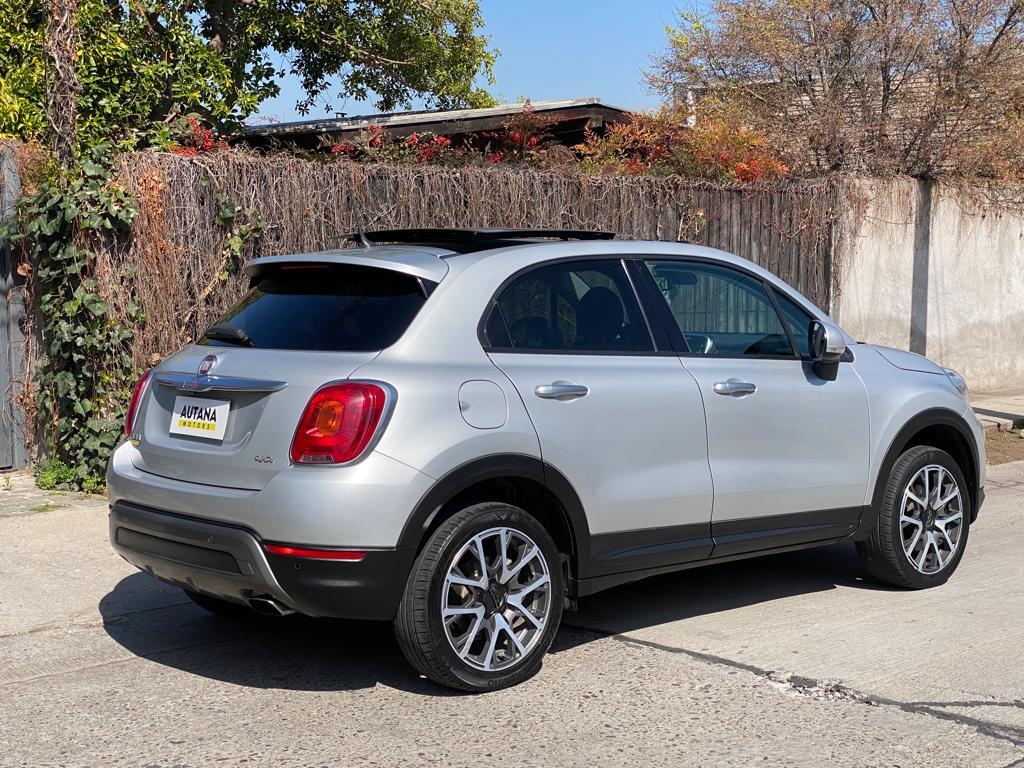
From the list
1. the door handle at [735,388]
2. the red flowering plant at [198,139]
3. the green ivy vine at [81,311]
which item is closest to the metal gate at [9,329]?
the green ivy vine at [81,311]

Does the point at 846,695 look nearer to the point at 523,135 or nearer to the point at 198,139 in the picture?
the point at 198,139

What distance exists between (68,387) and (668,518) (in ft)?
15.8

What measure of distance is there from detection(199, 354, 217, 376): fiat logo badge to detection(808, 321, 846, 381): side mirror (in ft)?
9.17

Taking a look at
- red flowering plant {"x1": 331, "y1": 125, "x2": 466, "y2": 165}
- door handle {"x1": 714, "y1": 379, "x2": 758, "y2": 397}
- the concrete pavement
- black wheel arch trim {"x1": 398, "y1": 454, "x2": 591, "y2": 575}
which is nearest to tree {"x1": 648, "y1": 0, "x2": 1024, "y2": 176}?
the concrete pavement

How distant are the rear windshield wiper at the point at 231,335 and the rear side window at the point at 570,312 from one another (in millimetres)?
984

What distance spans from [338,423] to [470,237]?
1.28m

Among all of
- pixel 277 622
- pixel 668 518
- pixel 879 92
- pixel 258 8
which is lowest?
pixel 277 622

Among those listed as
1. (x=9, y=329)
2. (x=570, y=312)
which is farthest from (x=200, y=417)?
(x=9, y=329)

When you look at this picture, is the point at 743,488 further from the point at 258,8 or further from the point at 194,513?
the point at 258,8

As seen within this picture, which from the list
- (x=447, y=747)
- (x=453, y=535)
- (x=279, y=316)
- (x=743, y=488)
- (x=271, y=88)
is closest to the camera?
(x=447, y=747)

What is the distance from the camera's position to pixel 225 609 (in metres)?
5.89

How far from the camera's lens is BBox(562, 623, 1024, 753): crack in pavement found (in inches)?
175

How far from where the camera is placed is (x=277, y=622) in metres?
5.98

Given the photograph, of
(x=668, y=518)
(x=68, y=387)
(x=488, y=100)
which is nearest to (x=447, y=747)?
(x=668, y=518)
